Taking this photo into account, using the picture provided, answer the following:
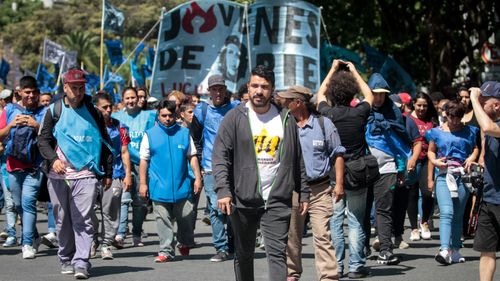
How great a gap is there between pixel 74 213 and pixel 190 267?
60.0 inches

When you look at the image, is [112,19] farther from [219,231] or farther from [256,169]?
[256,169]

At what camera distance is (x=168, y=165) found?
13.0m

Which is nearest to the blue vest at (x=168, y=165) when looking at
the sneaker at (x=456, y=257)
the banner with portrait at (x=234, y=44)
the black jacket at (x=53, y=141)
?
the black jacket at (x=53, y=141)

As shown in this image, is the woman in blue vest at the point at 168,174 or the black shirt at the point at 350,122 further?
the woman in blue vest at the point at 168,174

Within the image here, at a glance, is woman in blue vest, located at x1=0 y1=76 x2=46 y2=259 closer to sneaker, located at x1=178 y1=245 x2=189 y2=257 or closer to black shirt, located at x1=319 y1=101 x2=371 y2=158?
sneaker, located at x1=178 y1=245 x2=189 y2=257

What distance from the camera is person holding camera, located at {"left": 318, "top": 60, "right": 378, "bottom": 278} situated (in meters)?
11.3

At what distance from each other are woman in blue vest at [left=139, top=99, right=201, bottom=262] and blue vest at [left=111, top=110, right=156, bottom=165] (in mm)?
1727

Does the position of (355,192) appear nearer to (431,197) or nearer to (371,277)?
(371,277)

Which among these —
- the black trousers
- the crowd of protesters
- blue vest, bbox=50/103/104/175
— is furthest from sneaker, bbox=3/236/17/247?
the black trousers

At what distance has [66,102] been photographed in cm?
1167

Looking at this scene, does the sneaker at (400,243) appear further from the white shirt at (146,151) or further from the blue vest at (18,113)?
the blue vest at (18,113)

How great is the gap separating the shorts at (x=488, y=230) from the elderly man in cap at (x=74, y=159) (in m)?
3.91

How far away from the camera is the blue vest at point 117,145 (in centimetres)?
1379

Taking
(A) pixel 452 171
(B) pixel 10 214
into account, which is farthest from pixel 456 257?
(B) pixel 10 214
